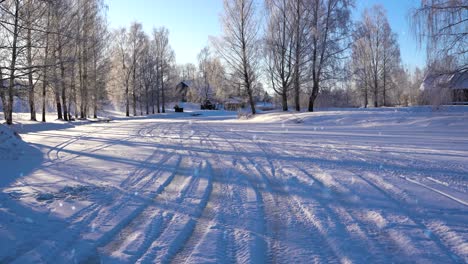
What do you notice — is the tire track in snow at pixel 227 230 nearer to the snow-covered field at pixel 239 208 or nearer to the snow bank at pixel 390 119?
the snow-covered field at pixel 239 208

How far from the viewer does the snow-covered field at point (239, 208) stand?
296 cm

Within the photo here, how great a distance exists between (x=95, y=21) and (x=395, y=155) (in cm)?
3049

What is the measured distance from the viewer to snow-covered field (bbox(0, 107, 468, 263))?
2.96 m

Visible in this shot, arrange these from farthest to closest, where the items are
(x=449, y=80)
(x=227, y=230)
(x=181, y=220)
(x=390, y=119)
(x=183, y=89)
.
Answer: (x=183, y=89)
(x=390, y=119)
(x=449, y=80)
(x=181, y=220)
(x=227, y=230)

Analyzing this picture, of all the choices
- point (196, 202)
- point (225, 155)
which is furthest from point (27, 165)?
point (196, 202)

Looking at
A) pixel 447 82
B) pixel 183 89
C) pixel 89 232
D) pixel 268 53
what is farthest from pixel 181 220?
pixel 183 89

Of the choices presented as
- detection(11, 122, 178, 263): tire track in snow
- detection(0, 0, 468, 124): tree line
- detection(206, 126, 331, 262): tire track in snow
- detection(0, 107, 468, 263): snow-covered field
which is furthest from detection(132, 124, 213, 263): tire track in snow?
detection(0, 0, 468, 124): tree line

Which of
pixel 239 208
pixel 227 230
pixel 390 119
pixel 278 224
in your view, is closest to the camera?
pixel 227 230

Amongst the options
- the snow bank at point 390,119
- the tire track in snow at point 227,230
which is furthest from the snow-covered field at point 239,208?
the snow bank at point 390,119

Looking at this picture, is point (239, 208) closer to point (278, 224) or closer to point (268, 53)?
point (278, 224)

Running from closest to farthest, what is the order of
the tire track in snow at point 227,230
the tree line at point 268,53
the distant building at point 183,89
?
the tire track in snow at point 227,230, the tree line at point 268,53, the distant building at point 183,89

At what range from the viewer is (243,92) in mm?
29531

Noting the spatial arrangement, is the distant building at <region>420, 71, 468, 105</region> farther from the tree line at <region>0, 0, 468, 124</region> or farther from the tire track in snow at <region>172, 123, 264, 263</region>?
the tire track in snow at <region>172, 123, 264, 263</region>

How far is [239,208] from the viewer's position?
162 inches
